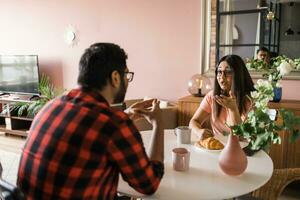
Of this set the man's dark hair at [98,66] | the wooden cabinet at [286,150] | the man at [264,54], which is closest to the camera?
the man's dark hair at [98,66]

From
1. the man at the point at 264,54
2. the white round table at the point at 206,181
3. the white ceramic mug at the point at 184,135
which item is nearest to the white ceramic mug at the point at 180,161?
the white round table at the point at 206,181

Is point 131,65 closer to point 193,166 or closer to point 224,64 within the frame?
point 224,64

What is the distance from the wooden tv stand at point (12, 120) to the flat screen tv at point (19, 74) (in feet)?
0.41

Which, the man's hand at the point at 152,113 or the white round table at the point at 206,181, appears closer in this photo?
the white round table at the point at 206,181

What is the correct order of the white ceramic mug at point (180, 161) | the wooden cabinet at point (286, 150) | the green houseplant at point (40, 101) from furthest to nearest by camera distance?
the green houseplant at point (40, 101), the wooden cabinet at point (286, 150), the white ceramic mug at point (180, 161)

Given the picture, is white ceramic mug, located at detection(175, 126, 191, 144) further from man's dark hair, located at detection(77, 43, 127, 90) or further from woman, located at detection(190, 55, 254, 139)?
man's dark hair, located at detection(77, 43, 127, 90)

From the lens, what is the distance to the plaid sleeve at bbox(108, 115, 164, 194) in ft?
2.95

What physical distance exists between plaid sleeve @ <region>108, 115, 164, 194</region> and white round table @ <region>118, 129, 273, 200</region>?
0.12 m

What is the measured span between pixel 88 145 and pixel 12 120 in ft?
13.1

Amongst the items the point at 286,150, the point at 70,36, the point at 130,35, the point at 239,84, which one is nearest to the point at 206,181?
the point at 239,84

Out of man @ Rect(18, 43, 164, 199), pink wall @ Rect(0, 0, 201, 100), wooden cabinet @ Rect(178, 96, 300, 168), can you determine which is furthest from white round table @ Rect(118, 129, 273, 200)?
pink wall @ Rect(0, 0, 201, 100)

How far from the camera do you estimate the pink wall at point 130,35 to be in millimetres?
3326

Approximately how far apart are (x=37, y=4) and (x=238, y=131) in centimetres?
399

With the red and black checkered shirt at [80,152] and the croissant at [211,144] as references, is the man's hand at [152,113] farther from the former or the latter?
the croissant at [211,144]
